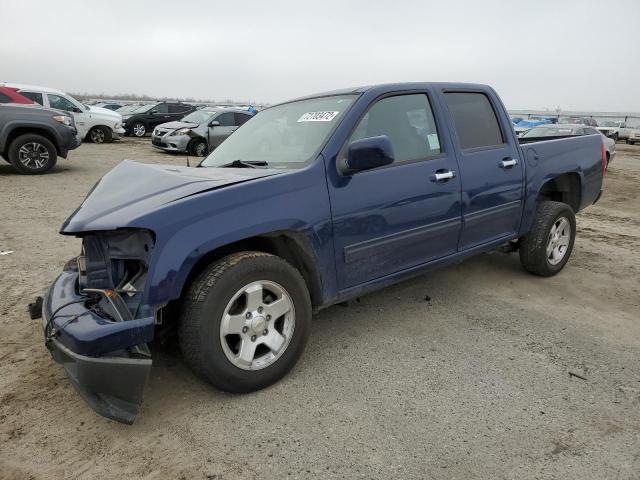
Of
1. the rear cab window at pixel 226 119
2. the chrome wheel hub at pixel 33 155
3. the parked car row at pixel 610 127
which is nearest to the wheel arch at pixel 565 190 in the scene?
the chrome wheel hub at pixel 33 155

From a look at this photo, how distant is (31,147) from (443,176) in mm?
9393

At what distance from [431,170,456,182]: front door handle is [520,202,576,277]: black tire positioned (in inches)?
54.5

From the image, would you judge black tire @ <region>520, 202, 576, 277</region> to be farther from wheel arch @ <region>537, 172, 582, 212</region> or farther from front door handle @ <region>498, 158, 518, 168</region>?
front door handle @ <region>498, 158, 518, 168</region>

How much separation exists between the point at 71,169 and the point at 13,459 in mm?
10084

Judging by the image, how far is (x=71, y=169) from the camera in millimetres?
10859

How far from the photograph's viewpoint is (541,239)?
4.33m

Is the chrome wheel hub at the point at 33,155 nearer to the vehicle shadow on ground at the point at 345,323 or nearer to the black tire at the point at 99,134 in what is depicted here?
the black tire at the point at 99,134

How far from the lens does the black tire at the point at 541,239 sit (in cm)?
434

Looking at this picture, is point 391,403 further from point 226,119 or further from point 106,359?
point 226,119

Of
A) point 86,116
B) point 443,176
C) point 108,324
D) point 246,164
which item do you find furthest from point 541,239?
point 86,116

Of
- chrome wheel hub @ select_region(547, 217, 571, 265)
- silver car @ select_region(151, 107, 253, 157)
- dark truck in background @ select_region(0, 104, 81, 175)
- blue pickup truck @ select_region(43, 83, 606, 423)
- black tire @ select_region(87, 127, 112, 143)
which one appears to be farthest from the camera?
black tire @ select_region(87, 127, 112, 143)

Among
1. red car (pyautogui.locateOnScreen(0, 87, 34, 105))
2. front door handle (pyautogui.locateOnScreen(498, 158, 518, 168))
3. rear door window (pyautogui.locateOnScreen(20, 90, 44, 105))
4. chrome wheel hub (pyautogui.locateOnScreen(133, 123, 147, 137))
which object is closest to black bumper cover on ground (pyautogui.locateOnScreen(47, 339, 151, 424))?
front door handle (pyautogui.locateOnScreen(498, 158, 518, 168))

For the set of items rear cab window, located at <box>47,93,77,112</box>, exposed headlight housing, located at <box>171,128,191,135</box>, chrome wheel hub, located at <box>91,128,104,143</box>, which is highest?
rear cab window, located at <box>47,93,77,112</box>

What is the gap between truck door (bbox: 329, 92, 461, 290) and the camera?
2924 millimetres
